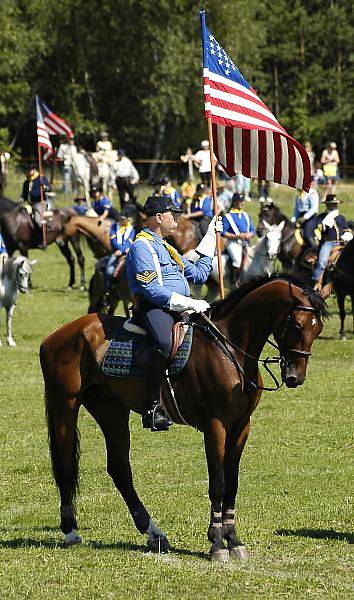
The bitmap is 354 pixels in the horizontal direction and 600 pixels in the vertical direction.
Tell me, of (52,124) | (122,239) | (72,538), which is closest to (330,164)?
(52,124)

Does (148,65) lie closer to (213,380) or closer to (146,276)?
(146,276)

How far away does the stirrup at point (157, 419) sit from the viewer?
879 centimetres

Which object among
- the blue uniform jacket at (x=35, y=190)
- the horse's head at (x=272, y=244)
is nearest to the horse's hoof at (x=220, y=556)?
the horse's head at (x=272, y=244)

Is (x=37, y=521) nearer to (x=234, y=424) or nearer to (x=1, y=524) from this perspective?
(x=1, y=524)

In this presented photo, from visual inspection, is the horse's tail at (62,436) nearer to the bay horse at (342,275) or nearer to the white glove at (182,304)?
the white glove at (182,304)

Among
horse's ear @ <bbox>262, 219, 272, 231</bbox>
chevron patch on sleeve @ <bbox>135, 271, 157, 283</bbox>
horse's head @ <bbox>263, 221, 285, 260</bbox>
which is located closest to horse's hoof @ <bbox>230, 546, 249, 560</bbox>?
chevron patch on sleeve @ <bbox>135, 271, 157, 283</bbox>

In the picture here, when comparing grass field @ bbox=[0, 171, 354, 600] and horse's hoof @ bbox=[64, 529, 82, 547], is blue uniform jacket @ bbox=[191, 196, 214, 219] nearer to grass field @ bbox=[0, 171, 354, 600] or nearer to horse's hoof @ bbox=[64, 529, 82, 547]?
grass field @ bbox=[0, 171, 354, 600]

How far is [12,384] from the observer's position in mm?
17594

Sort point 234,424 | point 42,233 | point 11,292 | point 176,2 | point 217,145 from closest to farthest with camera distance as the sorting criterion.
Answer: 1. point 234,424
2. point 217,145
3. point 11,292
4. point 42,233
5. point 176,2

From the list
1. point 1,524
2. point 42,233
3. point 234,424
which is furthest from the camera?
point 42,233

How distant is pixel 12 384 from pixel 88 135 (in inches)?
1562

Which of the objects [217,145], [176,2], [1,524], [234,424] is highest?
[176,2]

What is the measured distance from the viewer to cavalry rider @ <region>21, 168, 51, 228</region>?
97.3 ft

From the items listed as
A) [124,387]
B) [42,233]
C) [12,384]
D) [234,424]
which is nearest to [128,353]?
[124,387]
